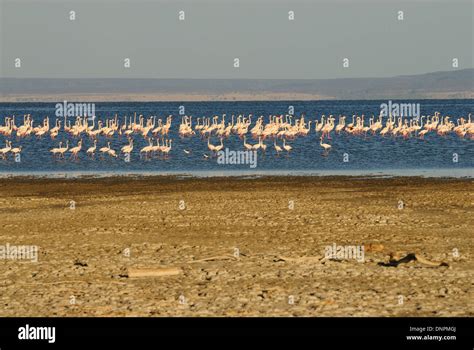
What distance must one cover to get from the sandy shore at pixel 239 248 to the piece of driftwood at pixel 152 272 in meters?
0.13

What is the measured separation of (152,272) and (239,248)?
9.81 ft

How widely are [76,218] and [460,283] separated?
10596 mm

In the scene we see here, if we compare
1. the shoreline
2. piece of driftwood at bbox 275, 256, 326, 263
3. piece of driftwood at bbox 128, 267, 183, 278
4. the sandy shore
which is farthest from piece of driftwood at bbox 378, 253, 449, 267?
the shoreline

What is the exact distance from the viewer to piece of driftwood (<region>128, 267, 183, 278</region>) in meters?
15.6

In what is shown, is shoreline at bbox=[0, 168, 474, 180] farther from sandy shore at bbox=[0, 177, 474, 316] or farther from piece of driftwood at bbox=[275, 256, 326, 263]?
piece of driftwood at bbox=[275, 256, 326, 263]

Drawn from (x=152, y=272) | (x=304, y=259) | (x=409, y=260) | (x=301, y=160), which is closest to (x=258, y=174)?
(x=301, y=160)

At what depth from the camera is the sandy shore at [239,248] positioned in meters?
13.7

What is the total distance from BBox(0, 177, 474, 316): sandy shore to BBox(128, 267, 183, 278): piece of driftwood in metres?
0.13

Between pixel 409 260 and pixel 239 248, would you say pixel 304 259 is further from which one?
pixel 239 248

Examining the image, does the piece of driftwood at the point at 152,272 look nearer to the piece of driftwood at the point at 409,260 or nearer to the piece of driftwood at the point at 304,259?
the piece of driftwood at the point at 304,259

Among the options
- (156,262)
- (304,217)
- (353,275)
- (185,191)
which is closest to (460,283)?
(353,275)

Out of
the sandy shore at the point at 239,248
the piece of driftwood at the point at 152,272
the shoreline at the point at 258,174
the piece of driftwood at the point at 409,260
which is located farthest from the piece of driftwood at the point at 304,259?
the shoreline at the point at 258,174

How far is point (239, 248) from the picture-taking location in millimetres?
18453
